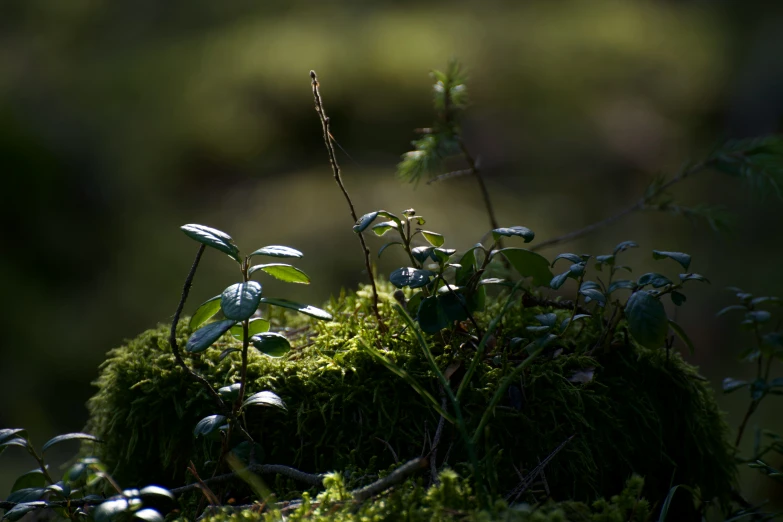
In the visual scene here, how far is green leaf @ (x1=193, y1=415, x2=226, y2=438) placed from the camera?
95 cm

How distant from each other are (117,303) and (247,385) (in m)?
2.90

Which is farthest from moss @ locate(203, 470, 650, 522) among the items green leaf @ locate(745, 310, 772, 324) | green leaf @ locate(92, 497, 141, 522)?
green leaf @ locate(745, 310, 772, 324)

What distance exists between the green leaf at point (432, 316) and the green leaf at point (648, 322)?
0.31m

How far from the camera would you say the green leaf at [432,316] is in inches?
40.8

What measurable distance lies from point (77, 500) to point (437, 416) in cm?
63

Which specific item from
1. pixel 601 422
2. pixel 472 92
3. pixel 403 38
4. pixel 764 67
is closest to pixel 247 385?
pixel 601 422

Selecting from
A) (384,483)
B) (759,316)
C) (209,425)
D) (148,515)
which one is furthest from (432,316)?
(759,316)

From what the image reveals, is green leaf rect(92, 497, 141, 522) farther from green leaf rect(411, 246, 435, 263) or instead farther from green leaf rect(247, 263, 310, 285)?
green leaf rect(411, 246, 435, 263)

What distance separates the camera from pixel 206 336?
36.8 inches

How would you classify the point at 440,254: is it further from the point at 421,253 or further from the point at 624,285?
the point at 624,285

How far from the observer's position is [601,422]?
115cm

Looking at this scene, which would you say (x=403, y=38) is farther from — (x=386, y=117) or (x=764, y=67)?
(x=764, y=67)

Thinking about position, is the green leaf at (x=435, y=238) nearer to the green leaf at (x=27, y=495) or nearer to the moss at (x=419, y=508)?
the moss at (x=419, y=508)

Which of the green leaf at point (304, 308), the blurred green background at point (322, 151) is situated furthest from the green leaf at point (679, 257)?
the blurred green background at point (322, 151)
